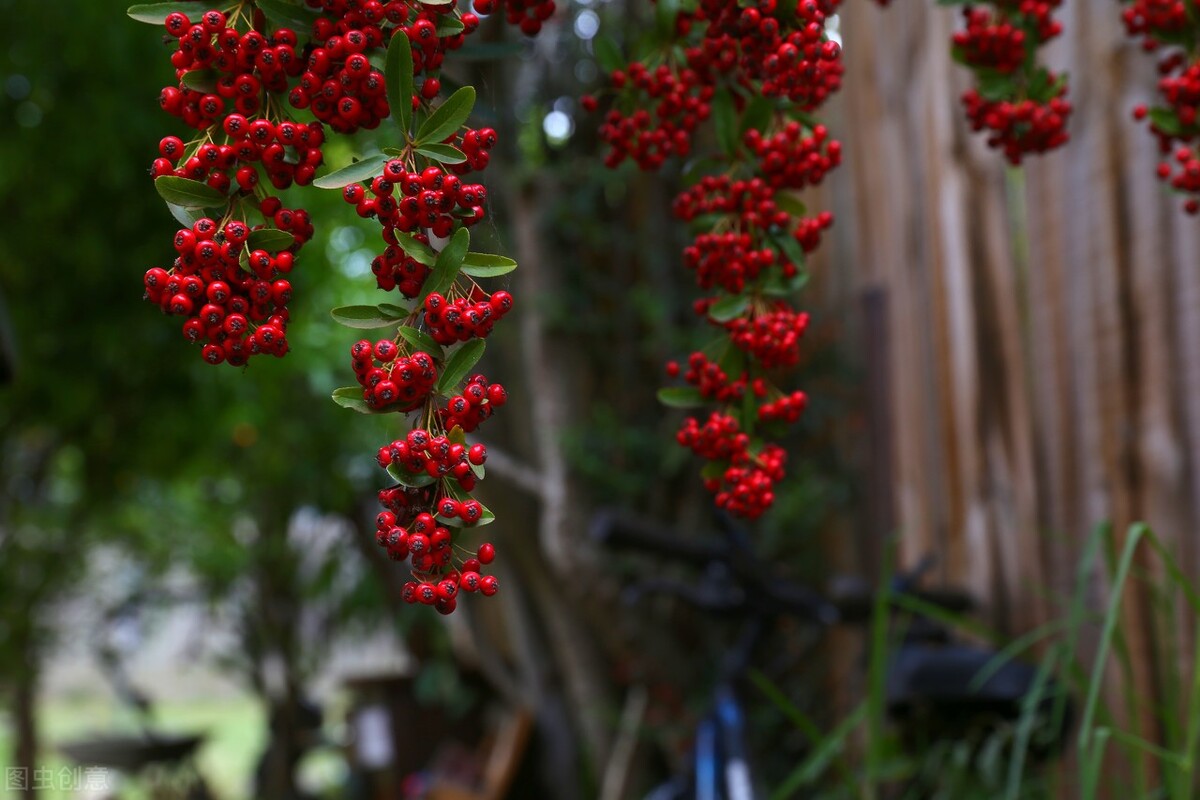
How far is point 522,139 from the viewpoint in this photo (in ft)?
7.02

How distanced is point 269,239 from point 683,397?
229 mm

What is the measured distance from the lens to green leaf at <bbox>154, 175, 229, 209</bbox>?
0.38 metres

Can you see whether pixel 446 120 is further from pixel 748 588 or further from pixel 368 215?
pixel 748 588

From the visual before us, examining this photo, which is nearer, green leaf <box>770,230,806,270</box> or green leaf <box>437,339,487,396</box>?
green leaf <box>437,339,487,396</box>

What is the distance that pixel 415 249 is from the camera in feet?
1.25

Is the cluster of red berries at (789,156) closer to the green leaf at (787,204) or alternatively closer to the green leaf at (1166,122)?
the green leaf at (787,204)

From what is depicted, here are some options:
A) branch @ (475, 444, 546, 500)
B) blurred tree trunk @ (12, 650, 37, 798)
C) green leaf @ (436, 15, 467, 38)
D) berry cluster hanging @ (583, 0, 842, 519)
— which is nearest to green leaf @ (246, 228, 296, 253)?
green leaf @ (436, 15, 467, 38)

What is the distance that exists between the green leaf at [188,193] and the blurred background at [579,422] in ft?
0.38

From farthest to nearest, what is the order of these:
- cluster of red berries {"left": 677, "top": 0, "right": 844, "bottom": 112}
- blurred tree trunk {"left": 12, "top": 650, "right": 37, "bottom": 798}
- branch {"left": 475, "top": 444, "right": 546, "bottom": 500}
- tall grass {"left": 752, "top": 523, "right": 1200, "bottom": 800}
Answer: blurred tree trunk {"left": 12, "top": 650, "right": 37, "bottom": 798} → branch {"left": 475, "top": 444, "right": 546, "bottom": 500} → tall grass {"left": 752, "top": 523, "right": 1200, "bottom": 800} → cluster of red berries {"left": 677, "top": 0, "right": 844, "bottom": 112}

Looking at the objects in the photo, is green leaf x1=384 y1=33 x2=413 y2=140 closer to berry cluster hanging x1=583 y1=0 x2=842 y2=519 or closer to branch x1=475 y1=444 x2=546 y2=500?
berry cluster hanging x1=583 y1=0 x2=842 y2=519

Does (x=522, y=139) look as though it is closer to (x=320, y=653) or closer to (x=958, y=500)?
(x=958, y=500)

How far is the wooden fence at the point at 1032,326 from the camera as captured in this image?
1.11 meters

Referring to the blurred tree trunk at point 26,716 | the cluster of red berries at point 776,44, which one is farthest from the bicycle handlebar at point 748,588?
the blurred tree trunk at point 26,716

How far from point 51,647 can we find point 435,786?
1.56 metres
